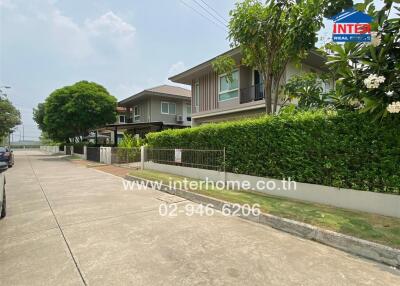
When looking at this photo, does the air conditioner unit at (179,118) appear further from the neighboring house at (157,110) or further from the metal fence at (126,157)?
the metal fence at (126,157)

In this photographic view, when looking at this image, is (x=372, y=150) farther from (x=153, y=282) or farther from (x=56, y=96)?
(x=56, y=96)

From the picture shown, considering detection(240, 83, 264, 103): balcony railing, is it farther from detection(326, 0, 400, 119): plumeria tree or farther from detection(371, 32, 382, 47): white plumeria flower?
detection(371, 32, 382, 47): white plumeria flower

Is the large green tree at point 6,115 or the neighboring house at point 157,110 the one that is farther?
the large green tree at point 6,115

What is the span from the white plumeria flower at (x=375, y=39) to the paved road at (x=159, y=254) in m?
3.86

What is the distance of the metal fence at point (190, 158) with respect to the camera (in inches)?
392

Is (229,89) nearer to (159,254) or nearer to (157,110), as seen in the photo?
(157,110)

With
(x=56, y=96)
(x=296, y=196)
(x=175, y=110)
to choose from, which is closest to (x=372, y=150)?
(x=296, y=196)

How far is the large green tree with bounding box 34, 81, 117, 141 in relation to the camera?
1088 inches

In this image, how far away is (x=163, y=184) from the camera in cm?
968

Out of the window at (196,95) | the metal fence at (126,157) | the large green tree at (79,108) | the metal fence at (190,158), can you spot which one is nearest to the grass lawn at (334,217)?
the metal fence at (190,158)

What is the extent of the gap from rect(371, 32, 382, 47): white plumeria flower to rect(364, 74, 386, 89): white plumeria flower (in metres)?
0.59

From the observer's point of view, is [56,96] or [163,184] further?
[56,96]

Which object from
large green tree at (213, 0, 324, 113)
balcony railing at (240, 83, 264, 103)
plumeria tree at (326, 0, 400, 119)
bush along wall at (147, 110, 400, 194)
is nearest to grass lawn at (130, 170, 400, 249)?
bush along wall at (147, 110, 400, 194)

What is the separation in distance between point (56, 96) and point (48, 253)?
29.0 metres
